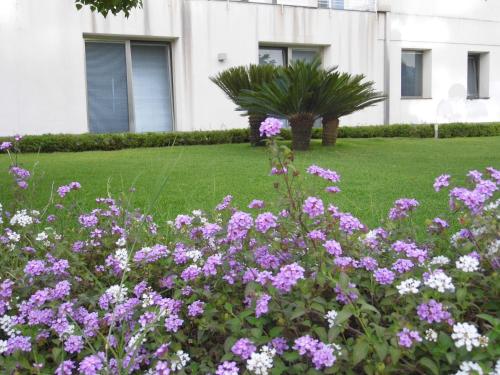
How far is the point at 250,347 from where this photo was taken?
143 cm

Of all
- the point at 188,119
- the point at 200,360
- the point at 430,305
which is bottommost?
the point at 200,360

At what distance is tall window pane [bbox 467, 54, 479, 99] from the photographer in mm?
18484

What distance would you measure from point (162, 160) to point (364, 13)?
9853 mm

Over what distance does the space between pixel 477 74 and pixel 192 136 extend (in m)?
11.5

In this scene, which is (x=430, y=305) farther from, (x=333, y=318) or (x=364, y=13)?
(x=364, y=13)

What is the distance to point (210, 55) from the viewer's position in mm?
13875

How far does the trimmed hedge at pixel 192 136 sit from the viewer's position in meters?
10.9

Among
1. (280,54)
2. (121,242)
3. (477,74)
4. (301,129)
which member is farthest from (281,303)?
(477,74)

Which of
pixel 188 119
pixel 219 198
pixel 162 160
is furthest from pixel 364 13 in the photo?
pixel 219 198

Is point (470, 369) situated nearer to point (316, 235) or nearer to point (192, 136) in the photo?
point (316, 235)

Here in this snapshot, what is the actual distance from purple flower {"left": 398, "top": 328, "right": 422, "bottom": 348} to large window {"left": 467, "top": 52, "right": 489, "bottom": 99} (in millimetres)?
18518

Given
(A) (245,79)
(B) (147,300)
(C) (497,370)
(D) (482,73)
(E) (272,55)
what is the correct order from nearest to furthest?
(C) (497,370), (B) (147,300), (A) (245,79), (E) (272,55), (D) (482,73)

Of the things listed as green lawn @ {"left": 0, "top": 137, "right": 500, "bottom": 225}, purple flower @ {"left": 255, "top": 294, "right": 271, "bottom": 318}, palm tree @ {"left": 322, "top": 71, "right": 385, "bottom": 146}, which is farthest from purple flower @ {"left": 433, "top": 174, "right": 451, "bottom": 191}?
palm tree @ {"left": 322, "top": 71, "right": 385, "bottom": 146}

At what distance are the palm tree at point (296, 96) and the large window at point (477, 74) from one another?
1118 cm
